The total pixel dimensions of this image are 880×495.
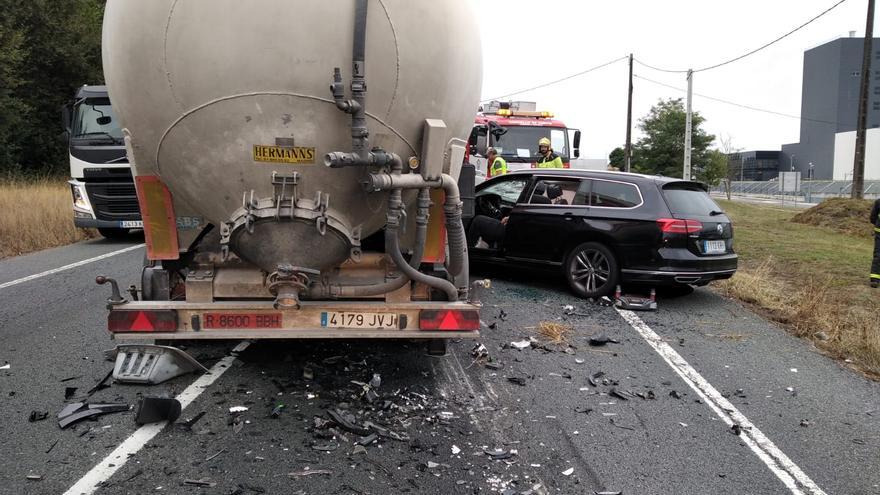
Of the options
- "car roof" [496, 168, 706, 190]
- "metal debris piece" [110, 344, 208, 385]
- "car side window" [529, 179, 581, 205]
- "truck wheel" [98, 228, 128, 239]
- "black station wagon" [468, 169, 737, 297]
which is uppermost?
"car roof" [496, 168, 706, 190]

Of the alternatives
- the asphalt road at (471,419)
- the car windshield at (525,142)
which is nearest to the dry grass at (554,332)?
the asphalt road at (471,419)

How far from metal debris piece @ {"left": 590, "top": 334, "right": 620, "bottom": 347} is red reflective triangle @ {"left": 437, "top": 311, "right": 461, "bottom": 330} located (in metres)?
2.18

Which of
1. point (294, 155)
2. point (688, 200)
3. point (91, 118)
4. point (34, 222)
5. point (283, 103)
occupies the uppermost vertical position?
point (91, 118)

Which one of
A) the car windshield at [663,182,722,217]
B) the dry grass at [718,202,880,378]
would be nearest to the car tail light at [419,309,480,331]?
the dry grass at [718,202,880,378]

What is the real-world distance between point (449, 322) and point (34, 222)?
12.0 m

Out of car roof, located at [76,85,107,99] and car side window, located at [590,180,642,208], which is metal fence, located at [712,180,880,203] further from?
car roof, located at [76,85,107,99]

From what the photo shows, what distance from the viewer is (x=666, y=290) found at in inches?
337

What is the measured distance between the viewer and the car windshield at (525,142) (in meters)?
16.8

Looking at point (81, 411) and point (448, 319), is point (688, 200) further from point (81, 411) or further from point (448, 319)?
point (81, 411)

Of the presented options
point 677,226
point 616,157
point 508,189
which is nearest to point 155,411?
point 677,226

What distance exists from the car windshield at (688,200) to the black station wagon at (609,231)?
1cm

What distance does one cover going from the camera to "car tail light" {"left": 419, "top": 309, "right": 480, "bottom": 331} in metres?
4.29

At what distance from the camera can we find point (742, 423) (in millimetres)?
4379

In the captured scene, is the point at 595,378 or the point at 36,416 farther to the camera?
the point at 595,378
